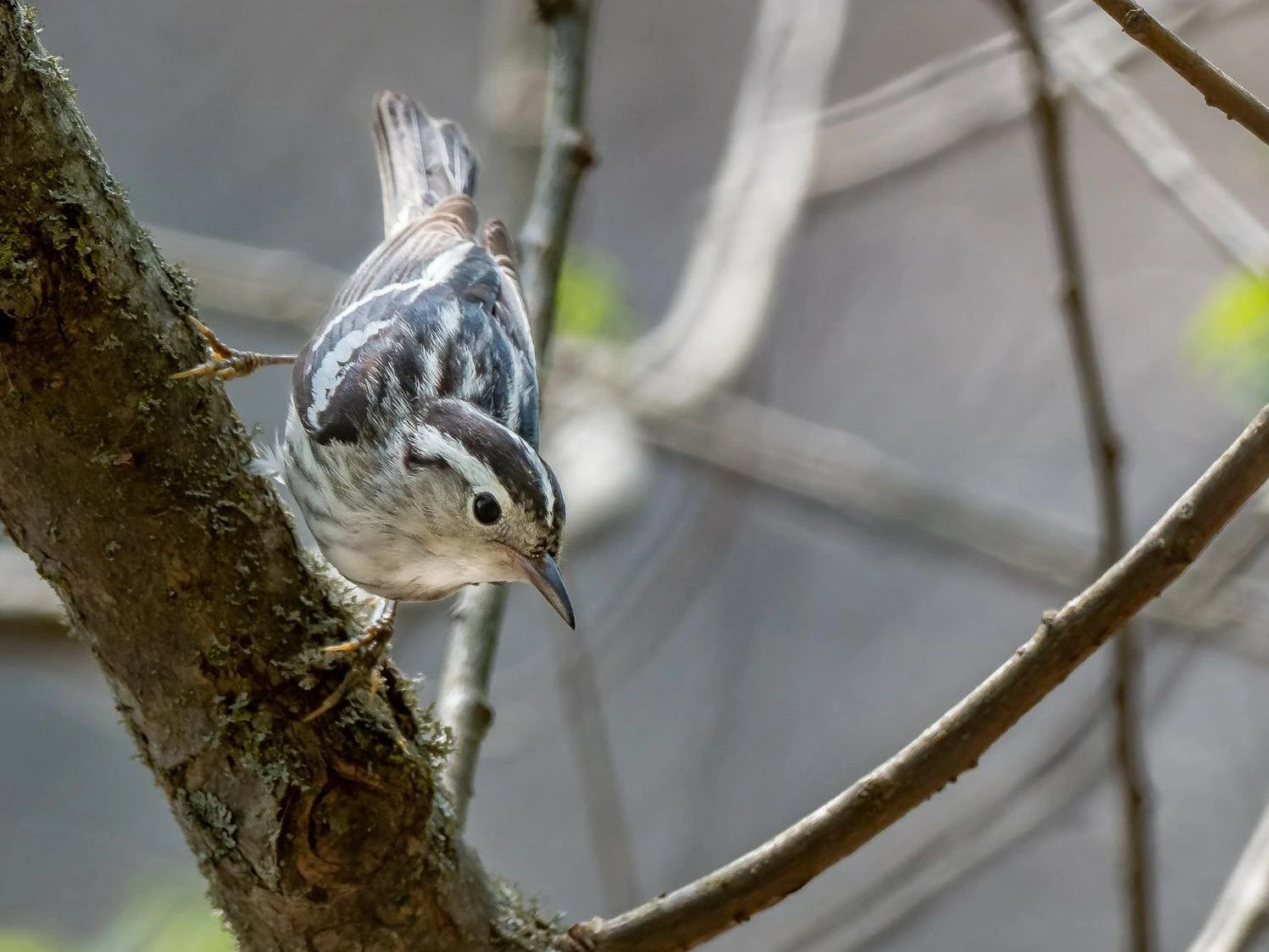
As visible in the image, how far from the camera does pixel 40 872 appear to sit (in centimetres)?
553

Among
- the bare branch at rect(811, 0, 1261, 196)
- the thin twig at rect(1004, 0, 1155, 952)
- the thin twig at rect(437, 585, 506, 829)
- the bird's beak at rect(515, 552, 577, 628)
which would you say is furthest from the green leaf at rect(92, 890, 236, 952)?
the bare branch at rect(811, 0, 1261, 196)

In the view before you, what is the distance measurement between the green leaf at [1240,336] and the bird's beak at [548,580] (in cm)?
130

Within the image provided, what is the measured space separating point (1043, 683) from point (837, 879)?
14.3ft

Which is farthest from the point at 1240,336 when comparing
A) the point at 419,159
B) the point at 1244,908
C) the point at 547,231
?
the point at 419,159

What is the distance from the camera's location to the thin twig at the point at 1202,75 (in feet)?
→ 3.77

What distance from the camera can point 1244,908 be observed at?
1.75m

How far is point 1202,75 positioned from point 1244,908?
44.7 inches

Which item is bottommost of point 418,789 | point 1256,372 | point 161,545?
point 418,789

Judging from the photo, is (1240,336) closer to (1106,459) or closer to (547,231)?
(1106,459)

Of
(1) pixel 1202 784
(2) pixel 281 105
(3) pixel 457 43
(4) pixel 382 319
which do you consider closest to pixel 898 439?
(1) pixel 1202 784

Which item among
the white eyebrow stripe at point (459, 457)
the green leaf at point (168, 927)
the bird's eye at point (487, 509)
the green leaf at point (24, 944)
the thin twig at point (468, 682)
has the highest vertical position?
the white eyebrow stripe at point (459, 457)

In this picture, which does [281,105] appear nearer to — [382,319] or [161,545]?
[382,319]

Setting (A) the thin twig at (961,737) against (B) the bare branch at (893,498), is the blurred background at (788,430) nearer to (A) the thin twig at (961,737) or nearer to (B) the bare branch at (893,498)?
(B) the bare branch at (893,498)

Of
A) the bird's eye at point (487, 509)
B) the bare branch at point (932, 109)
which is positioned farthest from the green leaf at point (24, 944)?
the bare branch at point (932, 109)
